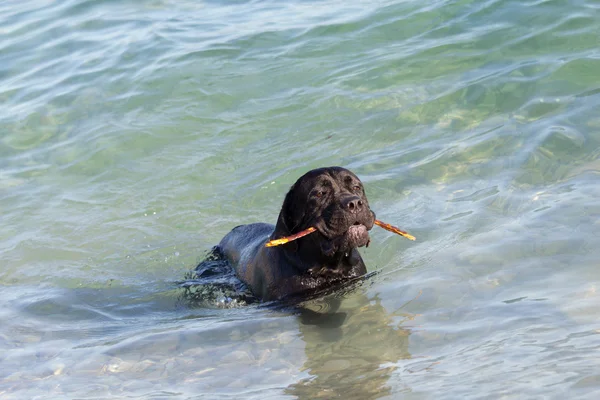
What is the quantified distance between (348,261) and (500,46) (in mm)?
6360

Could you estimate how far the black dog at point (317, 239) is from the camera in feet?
20.1

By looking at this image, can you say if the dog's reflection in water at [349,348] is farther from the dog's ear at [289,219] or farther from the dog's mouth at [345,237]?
the dog's ear at [289,219]

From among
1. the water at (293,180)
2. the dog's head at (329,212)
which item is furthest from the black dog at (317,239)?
the water at (293,180)

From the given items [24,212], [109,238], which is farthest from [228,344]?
[24,212]

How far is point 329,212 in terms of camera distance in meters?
6.20

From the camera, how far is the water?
504 cm

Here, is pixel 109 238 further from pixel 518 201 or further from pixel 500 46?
pixel 500 46

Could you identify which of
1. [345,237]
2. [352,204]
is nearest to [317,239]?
[345,237]

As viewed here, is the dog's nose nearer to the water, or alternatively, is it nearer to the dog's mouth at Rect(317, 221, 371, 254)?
the dog's mouth at Rect(317, 221, 371, 254)

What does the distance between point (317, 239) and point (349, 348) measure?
136 centimetres

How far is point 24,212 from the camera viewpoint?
1023 centimetres

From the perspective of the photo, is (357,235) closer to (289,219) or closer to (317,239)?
(317,239)

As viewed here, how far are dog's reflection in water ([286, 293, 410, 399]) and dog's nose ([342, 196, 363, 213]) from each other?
67 centimetres

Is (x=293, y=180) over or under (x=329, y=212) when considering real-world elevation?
under
